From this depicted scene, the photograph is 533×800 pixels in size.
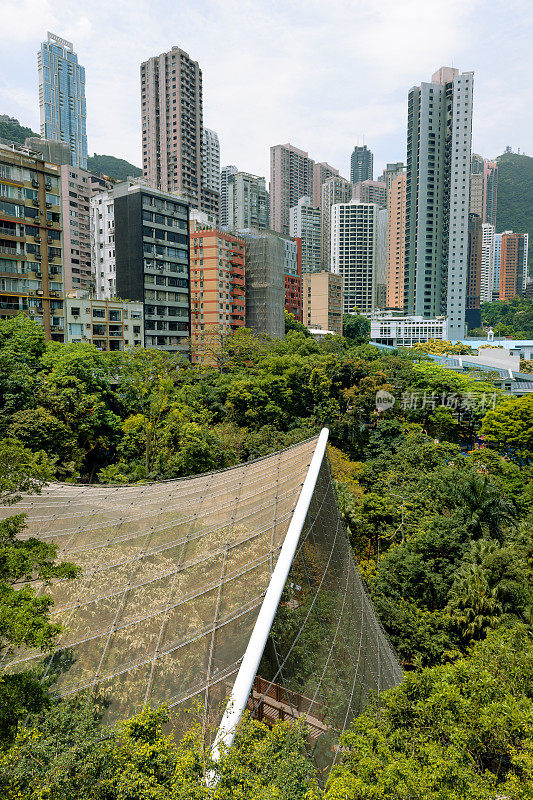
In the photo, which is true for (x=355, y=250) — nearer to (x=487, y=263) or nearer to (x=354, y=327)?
(x=354, y=327)

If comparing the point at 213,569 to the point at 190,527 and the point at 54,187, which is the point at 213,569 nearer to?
the point at 190,527

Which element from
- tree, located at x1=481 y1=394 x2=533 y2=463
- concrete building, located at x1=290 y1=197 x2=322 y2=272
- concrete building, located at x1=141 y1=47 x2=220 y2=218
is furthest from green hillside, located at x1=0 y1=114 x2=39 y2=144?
tree, located at x1=481 y1=394 x2=533 y2=463

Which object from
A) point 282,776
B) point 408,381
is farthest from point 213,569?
point 408,381

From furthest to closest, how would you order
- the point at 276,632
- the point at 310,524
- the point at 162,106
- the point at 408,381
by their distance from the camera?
the point at 162,106 → the point at 408,381 → the point at 310,524 → the point at 276,632

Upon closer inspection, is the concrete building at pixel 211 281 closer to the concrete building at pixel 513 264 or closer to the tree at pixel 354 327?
the tree at pixel 354 327

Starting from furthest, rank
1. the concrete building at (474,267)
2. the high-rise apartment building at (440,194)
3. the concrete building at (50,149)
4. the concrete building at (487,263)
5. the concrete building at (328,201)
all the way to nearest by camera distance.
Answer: the concrete building at (487,263) → the concrete building at (328,201) → the concrete building at (474,267) → the high-rise apartment building at (440,194) → the concrete building at (50,149)

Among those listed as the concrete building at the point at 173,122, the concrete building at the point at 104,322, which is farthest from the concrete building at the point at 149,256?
the concrete building at the point at 173,122
